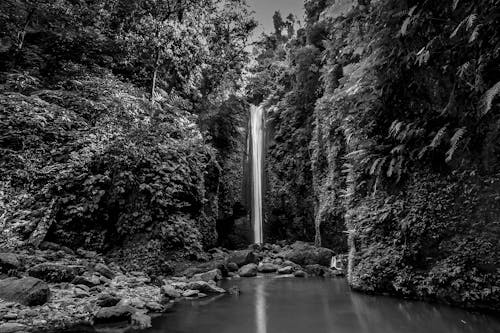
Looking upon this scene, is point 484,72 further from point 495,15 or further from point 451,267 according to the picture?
point 451,267

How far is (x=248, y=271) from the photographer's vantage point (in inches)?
361

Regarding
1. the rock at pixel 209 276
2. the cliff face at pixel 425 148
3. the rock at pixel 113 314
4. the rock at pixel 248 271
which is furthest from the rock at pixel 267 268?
the rock at pixel 113 314

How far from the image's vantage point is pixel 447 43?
414 cm

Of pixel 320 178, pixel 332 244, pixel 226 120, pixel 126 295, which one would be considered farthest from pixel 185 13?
pixel 126 295

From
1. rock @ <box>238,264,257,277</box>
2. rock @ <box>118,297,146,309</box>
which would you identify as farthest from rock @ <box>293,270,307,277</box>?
rock @ <box>118,297,146,309</box>

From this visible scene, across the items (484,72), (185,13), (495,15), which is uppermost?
(185,13)

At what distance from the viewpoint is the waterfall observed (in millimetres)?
15875

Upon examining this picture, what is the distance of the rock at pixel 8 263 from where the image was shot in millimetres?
4959

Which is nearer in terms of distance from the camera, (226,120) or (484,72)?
(484,72)

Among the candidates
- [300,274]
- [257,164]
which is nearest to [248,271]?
[300,274]

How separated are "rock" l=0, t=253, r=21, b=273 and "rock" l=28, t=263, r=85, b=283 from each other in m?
0.24

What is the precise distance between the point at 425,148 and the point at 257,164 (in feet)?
43.0

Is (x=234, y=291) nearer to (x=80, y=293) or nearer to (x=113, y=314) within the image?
(x=113, y=314)

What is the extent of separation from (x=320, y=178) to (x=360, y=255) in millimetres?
6835
